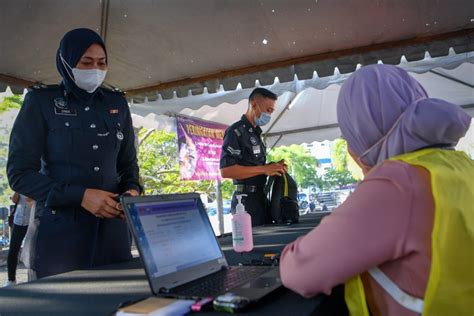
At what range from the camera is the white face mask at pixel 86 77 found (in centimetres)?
144

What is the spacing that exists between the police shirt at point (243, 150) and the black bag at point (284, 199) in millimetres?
224

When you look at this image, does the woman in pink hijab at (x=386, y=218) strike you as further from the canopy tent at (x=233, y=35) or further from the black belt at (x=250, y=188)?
the black belt at (x=250, y=188)

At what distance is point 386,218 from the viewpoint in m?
0.59

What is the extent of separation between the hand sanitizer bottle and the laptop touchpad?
1.47 ft

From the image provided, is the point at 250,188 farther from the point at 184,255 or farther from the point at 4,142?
the point at 4,142

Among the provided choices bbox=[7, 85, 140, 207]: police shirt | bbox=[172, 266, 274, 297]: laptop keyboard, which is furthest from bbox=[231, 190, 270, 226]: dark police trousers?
bbox=[172, 266, 274, 297]: laptop keyboard

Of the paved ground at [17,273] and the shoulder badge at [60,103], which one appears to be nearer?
the shoulder badge at [60,103]

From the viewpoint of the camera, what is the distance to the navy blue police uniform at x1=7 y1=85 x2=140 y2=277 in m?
1.28

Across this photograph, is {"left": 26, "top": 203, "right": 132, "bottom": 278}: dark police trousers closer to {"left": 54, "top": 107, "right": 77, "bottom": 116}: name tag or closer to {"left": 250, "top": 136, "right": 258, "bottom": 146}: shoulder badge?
{"left": 54, "top": 107, "right": 77, "bottom": 116}: name tag

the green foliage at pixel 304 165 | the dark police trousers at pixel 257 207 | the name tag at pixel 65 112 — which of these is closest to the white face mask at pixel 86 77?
the name tag at pixel 65 112

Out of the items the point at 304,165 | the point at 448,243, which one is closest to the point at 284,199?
the point at 448,243

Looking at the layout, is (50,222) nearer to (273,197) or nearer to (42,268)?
(42,268)

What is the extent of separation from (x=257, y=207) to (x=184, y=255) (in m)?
1.57

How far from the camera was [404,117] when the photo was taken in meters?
0.71
